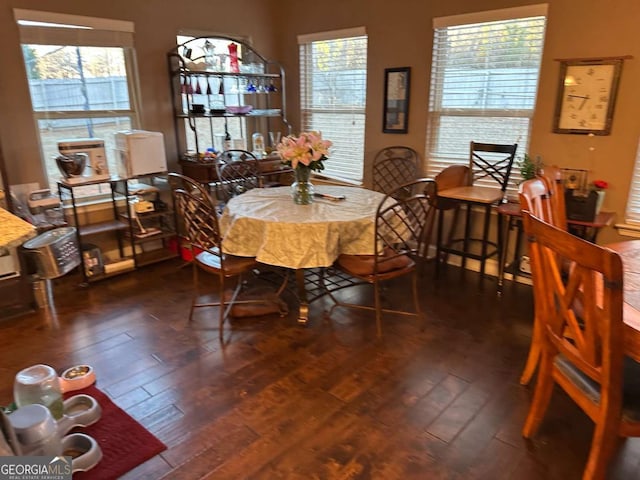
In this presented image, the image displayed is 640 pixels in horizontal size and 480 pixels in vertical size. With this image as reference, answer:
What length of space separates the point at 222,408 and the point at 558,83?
3152 mm

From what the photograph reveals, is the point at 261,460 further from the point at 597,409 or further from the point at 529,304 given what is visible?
the point at 529,304

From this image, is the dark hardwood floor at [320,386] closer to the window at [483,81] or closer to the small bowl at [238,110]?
the window at [483,81]

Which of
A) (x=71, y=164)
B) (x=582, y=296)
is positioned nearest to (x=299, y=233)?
(x=582, y=296)

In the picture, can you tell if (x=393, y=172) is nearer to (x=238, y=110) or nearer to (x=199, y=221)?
(x=238, y=110)

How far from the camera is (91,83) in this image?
3.83 m

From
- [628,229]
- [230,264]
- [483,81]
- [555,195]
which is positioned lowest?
[230,264]

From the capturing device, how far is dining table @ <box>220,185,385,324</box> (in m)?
2.70

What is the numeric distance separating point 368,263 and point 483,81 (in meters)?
1.98

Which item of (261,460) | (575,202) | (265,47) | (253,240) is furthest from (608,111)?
(265,47)

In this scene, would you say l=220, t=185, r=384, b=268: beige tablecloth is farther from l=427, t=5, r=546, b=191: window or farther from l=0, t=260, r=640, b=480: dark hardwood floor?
l=427, t=5, r=546, b=191: window

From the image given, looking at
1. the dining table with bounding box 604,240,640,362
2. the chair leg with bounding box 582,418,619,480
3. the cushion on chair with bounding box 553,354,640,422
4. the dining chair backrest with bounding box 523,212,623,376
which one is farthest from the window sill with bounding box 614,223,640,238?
the chair leg with bounding box 582,418,619,480

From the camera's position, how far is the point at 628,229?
10.5 ft

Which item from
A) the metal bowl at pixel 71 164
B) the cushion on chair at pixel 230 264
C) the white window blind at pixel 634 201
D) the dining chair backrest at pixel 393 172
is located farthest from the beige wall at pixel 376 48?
the cushion on chair at pixel 230 264

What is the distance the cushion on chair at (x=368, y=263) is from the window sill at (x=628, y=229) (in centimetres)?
157
